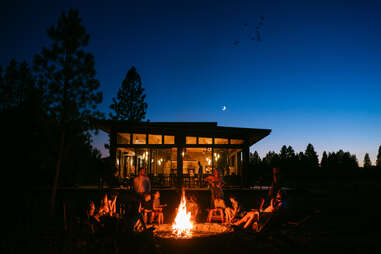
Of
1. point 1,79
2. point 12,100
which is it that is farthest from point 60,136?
point 1,79

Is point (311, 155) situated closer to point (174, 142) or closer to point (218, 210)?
point (174, 142)

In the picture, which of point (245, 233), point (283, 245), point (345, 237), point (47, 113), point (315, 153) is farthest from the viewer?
point (315, 153)

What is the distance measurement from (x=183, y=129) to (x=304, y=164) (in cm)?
5740

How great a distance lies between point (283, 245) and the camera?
5031 millimetres

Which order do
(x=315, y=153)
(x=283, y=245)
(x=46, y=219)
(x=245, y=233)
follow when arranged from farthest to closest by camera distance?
(x=315, y=153), (x=46, y=219), (x=245, y=233), (x=283, y=245)

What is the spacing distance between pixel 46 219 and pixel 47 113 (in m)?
4.56

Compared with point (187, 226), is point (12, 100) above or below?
above

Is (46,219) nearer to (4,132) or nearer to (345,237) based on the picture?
(4,132)

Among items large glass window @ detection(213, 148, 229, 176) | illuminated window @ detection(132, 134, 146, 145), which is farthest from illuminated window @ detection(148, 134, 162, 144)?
large glass window @ detection(213, 148, 229, 176)

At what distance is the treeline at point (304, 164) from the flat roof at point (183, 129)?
189 cm

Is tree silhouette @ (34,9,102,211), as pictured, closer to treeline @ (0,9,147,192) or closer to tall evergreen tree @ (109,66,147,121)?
treeline @ (0,9,147,192)

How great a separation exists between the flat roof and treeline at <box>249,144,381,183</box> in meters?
1.89

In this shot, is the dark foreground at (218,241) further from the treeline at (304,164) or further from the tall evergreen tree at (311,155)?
the tall evergreen tree at (311,155)

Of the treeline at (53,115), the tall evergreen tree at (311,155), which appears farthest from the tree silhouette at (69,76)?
the tall evergreen tree at (311,155)
